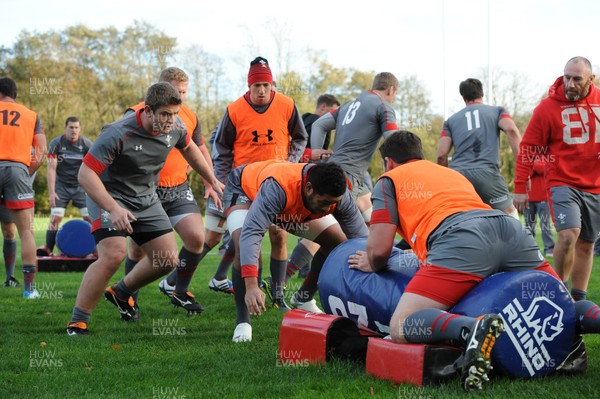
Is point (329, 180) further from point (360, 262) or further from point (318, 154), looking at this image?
point (318, 154)

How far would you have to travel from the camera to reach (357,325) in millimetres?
5105

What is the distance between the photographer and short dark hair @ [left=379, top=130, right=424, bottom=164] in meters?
4.98

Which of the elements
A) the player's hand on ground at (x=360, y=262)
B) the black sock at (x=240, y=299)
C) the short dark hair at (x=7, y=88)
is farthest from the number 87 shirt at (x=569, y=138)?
the short dark hair at (x=7, y=88)

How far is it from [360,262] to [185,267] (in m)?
2.77

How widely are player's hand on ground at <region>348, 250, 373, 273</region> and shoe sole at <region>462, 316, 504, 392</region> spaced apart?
4.28 ft

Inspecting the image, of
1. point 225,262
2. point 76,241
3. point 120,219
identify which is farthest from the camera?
point 76,241

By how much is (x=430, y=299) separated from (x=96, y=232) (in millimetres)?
3159

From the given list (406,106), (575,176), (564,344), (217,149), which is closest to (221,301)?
(217,149)

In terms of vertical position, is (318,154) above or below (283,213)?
above

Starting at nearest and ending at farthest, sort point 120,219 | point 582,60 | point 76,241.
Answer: point 120,219 → point 582,60 → point 76,241

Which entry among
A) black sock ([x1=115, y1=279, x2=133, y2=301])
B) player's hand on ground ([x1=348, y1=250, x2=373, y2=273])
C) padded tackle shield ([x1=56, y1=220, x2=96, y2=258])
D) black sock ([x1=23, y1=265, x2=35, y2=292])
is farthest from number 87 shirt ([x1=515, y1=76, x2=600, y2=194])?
padded tackle shield ([x1=56, y1=220, x2=96, y2=258])

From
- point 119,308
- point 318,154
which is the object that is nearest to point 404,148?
point 119,308

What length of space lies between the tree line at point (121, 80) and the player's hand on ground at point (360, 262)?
98.8 feet

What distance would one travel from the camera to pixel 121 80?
127ft
